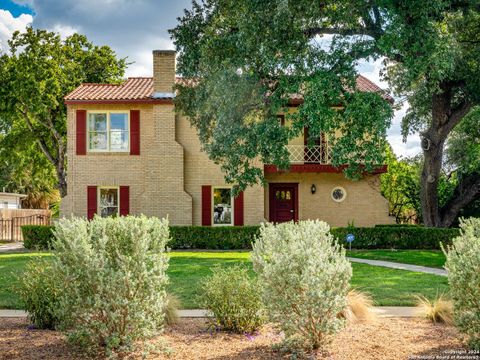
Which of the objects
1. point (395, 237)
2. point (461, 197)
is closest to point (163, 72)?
point (395, 237)

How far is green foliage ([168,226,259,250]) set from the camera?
63.2ft

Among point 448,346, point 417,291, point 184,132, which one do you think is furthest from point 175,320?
point 184,132

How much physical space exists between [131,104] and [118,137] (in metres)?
1.55

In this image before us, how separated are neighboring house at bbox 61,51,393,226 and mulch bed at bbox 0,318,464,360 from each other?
14778 millimetres

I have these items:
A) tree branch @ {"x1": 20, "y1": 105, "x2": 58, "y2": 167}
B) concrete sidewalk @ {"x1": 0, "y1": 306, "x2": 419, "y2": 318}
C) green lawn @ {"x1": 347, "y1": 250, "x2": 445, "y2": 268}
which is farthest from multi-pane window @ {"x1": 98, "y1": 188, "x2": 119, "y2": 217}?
concrete sidewalk @ {"x1": 0, "y1": 306, "x2": 419, "y2": 318}

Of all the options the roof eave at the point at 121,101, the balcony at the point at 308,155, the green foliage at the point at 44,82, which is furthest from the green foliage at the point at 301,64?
the green foliage at the point at 44,82

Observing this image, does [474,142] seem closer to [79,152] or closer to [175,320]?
[79,152]

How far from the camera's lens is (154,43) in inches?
880

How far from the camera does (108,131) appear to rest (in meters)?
22.1

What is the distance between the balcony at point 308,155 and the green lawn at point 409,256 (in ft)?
18.6

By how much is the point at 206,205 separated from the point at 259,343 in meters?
16.2

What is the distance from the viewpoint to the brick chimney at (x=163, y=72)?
72.2ft

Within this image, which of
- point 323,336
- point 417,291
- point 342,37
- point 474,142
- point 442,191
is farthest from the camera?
point 442,191

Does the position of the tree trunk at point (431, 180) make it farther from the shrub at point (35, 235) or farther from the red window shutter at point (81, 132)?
the shrub at point (35, 235)
